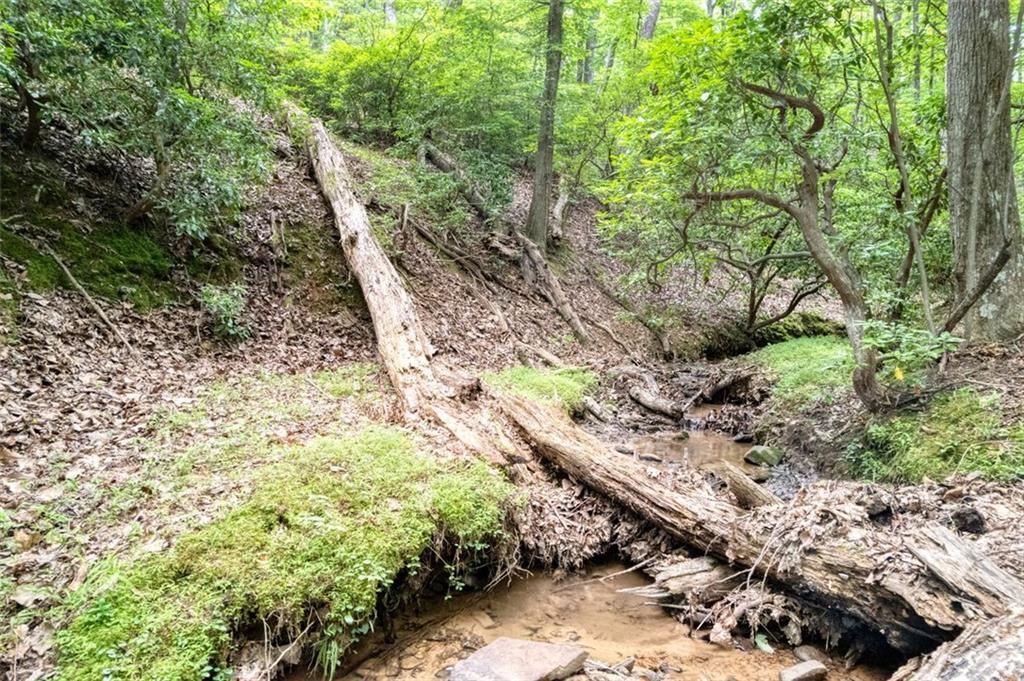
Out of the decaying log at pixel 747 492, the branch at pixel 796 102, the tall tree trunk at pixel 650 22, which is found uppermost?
the tall tree trunk at pixel 650 22

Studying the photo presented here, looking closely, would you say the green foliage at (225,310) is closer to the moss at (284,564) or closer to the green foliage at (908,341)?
the moss at (284,564)

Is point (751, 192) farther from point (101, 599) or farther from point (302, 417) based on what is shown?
point (101, 599)

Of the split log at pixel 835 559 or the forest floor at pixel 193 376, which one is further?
the forest floor at pixel 193 376

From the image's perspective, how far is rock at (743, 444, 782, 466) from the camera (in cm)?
693

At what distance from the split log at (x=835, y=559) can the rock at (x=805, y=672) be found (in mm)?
406

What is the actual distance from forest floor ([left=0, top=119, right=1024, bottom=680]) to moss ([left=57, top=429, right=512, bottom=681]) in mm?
176

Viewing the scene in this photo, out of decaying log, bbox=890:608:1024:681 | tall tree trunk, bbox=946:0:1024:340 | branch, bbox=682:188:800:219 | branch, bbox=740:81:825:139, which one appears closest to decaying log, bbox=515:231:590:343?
branch, bbox=682:188:800:219

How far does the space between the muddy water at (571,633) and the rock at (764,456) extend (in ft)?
11.0

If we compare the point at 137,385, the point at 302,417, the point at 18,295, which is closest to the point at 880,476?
the point at 302,417

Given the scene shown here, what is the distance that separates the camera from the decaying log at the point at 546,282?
11.2 metres

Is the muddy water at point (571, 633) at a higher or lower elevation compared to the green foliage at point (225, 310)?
lower

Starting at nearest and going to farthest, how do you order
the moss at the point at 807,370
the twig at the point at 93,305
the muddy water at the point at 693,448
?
the twig at the point at 93,305, the muddy water at the point at 693,448, the moss at the point at 807,370

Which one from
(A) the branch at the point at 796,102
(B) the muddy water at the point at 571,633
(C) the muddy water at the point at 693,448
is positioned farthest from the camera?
(C) the muddy water at the point at 693,448

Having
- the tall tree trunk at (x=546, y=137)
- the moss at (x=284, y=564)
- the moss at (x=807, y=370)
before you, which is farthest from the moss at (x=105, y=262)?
the moss at (x=807, y=370)
